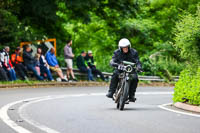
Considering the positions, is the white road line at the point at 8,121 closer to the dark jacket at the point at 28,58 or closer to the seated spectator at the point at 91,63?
the dark jacket at the point at 28,58

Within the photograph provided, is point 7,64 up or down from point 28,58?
down

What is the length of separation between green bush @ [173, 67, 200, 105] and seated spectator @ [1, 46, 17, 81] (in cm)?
1052


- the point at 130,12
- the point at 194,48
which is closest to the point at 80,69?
the point at 130,12

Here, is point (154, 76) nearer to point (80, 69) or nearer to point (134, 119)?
point (80, 69)

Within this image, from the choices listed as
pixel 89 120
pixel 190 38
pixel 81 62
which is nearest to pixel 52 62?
pixel 81 62

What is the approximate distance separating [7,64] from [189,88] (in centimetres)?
1148

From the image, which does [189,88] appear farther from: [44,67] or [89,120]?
[44,67]

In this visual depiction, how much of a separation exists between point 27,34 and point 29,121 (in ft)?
52.9

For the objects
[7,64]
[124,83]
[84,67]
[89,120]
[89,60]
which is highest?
[89,60]

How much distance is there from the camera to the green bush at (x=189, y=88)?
38.4ft

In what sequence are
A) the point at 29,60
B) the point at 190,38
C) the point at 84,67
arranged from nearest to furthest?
1. the point at 190,38
2. the point at 29,60
3. the point at 84,67

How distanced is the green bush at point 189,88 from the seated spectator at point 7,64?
1052 centimetres

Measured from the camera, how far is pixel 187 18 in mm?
12570

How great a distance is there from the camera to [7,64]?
21891 millimetres
